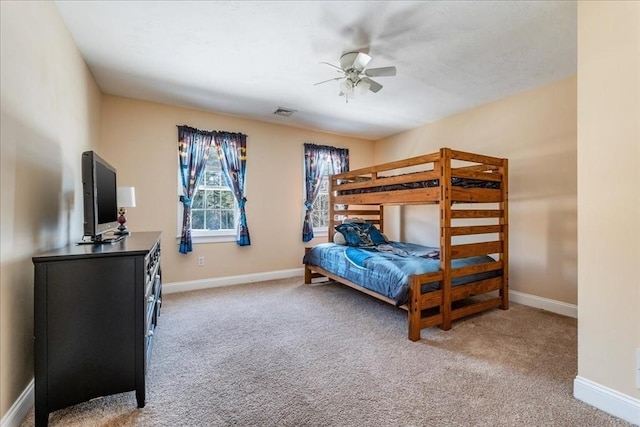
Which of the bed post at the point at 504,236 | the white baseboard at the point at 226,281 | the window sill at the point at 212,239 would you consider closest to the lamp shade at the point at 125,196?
Answer: the window sill at the point at 212,239

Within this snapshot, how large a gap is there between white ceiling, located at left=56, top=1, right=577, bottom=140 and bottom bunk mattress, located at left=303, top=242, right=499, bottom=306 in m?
1.88

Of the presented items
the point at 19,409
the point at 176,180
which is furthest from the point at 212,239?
the point at 19,409

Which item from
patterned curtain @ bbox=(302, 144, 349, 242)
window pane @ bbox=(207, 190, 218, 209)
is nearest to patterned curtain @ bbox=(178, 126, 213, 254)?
window pane @ bbox=(207, 190, 218, 209)

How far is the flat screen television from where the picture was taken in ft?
5.51

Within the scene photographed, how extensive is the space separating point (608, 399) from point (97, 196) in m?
3.17

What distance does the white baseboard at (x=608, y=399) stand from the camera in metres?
1.45

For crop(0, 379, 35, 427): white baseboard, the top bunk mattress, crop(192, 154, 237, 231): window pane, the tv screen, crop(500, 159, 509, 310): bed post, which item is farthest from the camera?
crop(192, 154, 237, 231): window pane

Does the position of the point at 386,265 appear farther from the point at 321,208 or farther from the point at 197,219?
the point at 197,219

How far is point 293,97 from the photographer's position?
3506mm

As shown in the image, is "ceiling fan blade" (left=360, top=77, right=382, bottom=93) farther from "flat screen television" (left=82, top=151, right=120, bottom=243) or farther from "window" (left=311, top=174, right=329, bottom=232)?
"window" (left=311, top=174, right=329, bottom=232)

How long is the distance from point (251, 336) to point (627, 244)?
8.42 feet

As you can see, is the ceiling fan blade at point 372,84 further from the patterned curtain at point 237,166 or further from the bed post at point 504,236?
the patterned curtain at point 237,166

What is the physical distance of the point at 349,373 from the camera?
192 centimetres

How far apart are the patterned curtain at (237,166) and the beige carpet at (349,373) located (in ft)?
4.34
